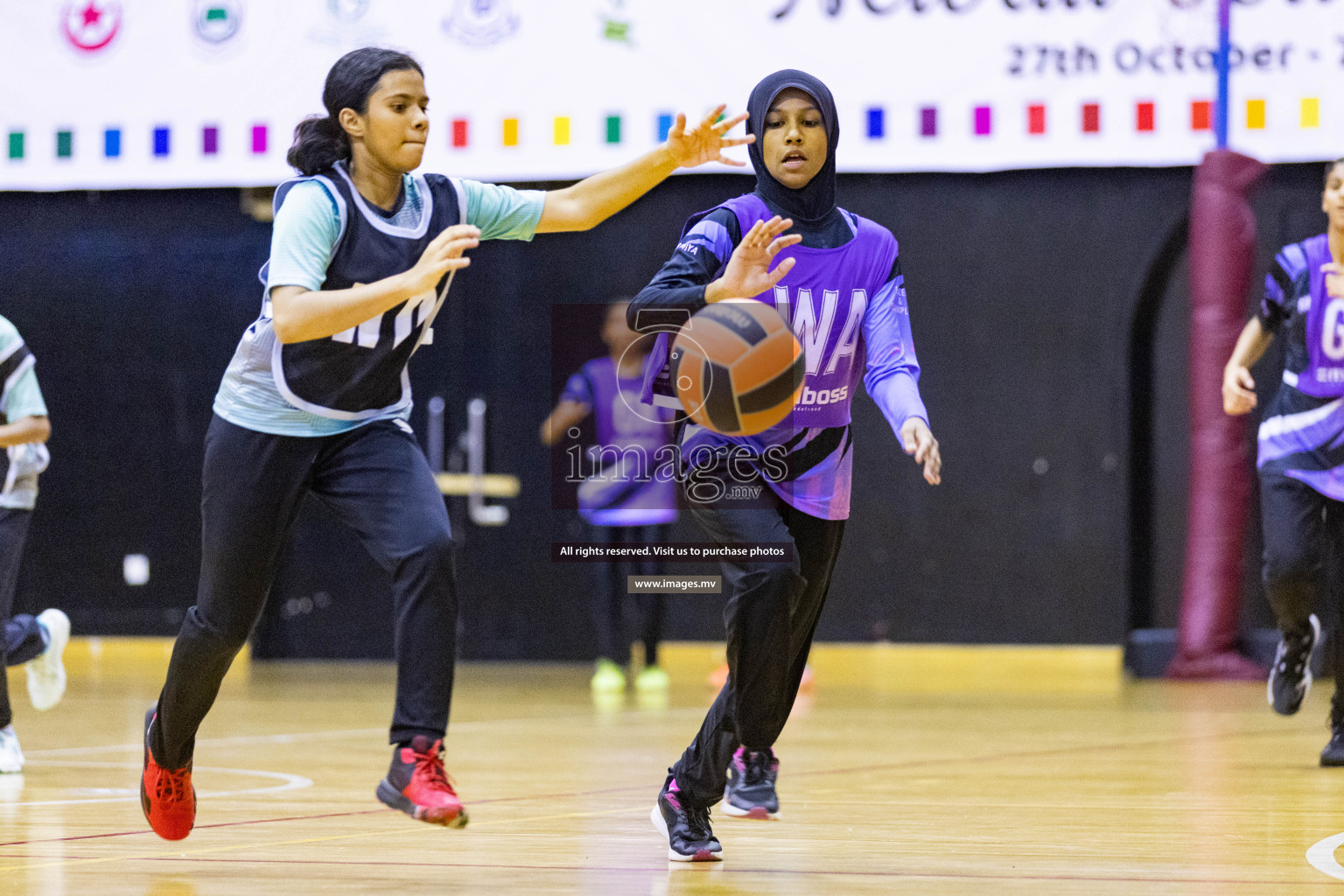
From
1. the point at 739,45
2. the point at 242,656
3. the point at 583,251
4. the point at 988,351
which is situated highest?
the point at 739,45

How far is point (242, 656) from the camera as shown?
40.1 feet

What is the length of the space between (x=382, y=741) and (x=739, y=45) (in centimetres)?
478

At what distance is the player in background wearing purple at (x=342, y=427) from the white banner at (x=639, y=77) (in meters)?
6.23

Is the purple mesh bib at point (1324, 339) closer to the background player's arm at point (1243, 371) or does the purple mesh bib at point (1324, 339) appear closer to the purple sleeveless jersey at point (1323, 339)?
the purple sleeveless jersey at point (1323, 339)

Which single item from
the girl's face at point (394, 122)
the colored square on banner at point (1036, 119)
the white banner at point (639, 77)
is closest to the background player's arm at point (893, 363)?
the girl's face at point (394, 122)

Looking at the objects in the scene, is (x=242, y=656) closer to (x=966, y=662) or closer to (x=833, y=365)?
(x=966, y=662)

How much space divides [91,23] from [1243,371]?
7285mm

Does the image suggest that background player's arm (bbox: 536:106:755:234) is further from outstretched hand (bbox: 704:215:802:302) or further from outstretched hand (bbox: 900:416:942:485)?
outstretched hand (bbox: 900:416:942:485)

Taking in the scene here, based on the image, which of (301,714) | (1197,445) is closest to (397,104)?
(301,714)

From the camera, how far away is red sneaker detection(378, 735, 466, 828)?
3482mm

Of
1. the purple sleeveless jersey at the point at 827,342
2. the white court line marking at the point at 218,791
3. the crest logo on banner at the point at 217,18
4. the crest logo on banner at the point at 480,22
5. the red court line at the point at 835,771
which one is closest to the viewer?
the purple sleeveless jersey at the point at 827,342

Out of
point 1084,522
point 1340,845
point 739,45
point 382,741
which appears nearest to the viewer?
point 1340,845

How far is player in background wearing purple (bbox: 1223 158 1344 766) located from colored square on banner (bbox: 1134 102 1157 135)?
358cm

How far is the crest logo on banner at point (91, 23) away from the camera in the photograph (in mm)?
10461
